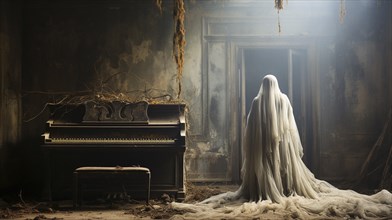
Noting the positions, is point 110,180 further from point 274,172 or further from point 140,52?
point 140,52

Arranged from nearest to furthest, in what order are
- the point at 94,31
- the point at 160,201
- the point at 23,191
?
the point at 160,201
the point at 23,191
the point at 94,31

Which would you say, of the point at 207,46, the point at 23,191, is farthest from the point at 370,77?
the point at 23,191

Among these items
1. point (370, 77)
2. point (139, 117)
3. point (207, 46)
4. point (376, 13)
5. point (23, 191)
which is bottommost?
point (23, 191)

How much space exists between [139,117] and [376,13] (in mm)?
4724

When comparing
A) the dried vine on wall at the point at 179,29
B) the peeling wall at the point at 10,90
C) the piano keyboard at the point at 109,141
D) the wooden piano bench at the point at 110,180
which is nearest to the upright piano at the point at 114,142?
the piano keyboard at the point at 109,141

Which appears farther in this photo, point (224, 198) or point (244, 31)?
point (244, 31)

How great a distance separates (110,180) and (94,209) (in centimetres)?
56

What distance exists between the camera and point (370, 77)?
804cm

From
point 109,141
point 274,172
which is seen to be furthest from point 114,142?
point 274,172

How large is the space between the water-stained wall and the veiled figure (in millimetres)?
2079

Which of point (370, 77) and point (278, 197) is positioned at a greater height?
point (370, 77)

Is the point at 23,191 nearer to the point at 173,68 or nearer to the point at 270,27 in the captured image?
the point at 173,68

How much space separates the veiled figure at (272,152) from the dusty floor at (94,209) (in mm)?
977

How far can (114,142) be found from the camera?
6.13m
